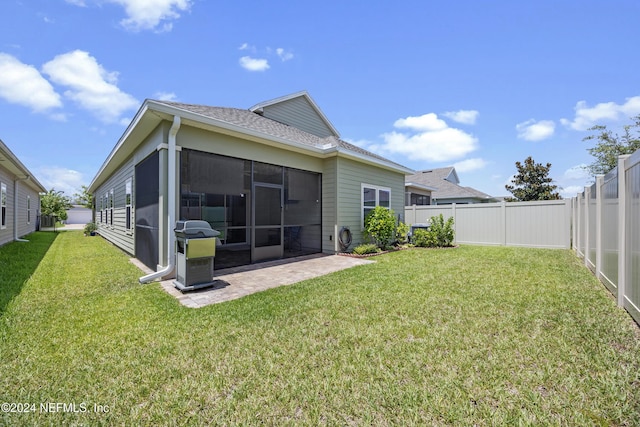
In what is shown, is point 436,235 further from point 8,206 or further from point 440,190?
point 8,206

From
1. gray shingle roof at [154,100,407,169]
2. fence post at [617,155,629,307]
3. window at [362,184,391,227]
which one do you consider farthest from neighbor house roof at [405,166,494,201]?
fence post at [617,155,629,307]

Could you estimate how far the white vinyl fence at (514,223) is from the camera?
9336mm

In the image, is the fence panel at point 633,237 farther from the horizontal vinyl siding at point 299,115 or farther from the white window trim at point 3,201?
the white window trim at point 3,201

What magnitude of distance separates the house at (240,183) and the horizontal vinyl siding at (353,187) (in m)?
0.03

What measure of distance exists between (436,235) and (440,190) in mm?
12103

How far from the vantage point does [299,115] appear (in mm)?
11516

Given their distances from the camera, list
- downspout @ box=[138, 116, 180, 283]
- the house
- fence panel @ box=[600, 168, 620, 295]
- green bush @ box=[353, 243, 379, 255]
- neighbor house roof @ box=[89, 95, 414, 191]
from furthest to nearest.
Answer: green bush @ box=[353, 243, 379, 255] → the house → downspout @ box=[138, 116, 180, 283] → neighbor house roof @ box=[89, 95, 414, 191] → fence panel @ box=[600, 168, 620, 295]

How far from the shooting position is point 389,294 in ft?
13.9

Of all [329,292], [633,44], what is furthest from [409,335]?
[633,44]

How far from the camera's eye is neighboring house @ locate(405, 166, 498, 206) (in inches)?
666

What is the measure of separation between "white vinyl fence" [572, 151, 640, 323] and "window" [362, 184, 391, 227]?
18.6ft

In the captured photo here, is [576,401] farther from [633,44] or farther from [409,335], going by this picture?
[633,44]

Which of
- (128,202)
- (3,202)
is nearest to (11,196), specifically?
(3,202)

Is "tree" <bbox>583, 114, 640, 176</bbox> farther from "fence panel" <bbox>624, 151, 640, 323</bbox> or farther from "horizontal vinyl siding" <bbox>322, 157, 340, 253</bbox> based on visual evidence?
"fence panel" <bbox>624, 151, 640, 323</bbox>
